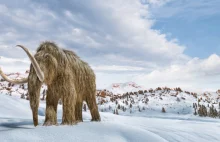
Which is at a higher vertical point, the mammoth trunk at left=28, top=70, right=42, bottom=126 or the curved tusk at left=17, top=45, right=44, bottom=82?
the curved tusk at left=17, top=45, right=44, bottom=82

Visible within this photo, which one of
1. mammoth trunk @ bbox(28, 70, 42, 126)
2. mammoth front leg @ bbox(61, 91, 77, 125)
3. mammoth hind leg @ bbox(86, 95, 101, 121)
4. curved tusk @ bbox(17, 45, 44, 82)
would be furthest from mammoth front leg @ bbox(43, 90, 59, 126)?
mammoth hind leg @ bbox(86, 95, 101, 121)

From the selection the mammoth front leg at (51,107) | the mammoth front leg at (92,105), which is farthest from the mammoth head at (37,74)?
the mammoth front leg at (92,105)

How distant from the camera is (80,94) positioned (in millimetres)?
5402

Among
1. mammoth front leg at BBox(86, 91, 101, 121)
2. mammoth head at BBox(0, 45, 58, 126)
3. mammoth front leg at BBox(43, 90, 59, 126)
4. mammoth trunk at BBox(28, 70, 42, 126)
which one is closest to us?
mammoth head at BBox(0, 45, 58, 126)

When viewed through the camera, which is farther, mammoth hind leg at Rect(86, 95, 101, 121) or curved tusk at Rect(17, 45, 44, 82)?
mammoth hind leg at Rect(86, 95, 101, 121)

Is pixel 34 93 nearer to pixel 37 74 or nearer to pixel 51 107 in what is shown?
pixel 37 74

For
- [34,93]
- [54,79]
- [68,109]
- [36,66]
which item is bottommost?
[68,109]

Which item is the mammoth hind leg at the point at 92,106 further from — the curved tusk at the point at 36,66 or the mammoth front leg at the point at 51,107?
the curved tusk at the point at 36,66

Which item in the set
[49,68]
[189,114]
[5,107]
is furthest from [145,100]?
[49,68]

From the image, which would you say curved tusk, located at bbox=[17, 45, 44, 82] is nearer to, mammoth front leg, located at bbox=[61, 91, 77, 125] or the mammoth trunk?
the mammoth trunk

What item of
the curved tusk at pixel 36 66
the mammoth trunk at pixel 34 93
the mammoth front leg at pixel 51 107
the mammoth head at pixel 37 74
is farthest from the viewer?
the mammoth front leg at pixel 51 107

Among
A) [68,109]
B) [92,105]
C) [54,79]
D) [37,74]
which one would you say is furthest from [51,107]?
Result: [92,105]

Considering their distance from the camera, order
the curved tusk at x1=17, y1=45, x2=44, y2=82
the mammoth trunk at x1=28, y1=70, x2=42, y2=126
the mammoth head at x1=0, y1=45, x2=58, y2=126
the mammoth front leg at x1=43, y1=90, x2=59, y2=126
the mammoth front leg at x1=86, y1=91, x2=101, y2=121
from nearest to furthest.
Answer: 1. the curved tusk at x1=17, y1=45, x2=44, y2=82
2. the mammoth head at x1=0, y1=45, x2=58, y2=126
3. the mammoth trunk at x1=28, y1=70, x2=42, y2=126
4. the mammoth front leg at x1=43, y1=90, x2=59, y2=126
5. the mammoth front leg at x1=86, y1=91, x2=101, y2=121

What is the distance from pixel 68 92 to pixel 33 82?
67 centimetres
